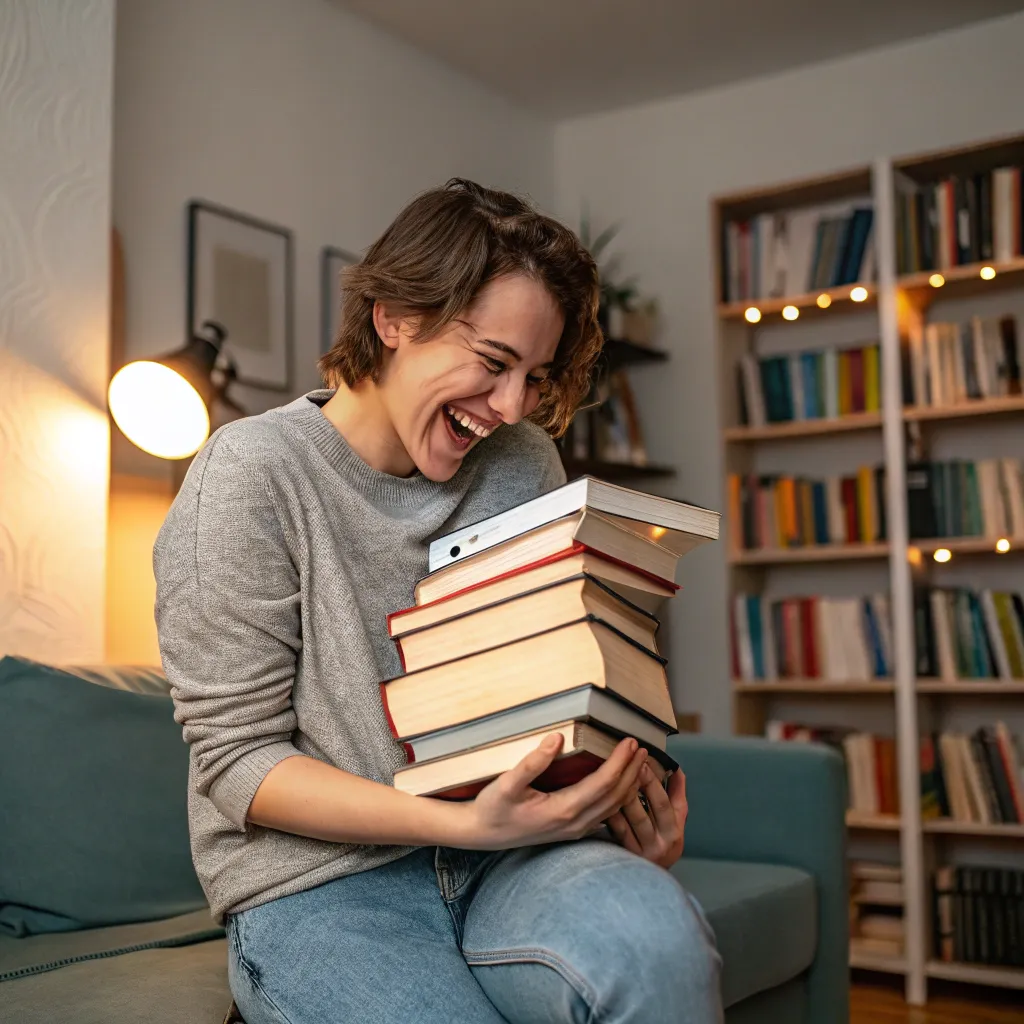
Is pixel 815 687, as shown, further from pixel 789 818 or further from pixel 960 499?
pixel 789 818

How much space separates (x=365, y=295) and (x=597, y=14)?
2.54 meters

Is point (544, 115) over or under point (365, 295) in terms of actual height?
over

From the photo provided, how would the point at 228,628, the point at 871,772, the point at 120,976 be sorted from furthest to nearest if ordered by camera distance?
the point at 871,772, the point at 120,976, the point at 228,628

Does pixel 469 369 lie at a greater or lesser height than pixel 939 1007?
greater

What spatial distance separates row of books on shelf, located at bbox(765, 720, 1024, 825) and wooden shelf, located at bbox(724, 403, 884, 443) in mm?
880

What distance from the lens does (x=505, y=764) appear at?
994 millimetres

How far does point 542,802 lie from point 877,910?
2.66 meters

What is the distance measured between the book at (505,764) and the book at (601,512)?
0.62 ft

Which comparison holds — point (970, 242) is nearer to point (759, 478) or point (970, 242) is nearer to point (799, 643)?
point (759, 478)

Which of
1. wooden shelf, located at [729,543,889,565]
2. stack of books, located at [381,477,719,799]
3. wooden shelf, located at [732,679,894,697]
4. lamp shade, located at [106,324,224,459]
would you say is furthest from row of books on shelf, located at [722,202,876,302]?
stack of books, located at [381,477,719,799]

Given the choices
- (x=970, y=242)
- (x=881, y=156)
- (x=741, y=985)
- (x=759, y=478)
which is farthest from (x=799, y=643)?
(x=741, y=985)

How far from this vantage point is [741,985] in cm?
181

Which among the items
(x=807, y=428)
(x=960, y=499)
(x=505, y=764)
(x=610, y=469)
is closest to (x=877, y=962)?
(x=960, y=499)

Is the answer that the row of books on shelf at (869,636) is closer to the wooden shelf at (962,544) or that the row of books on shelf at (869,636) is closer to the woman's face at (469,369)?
the wooden shelf at (962,544)
